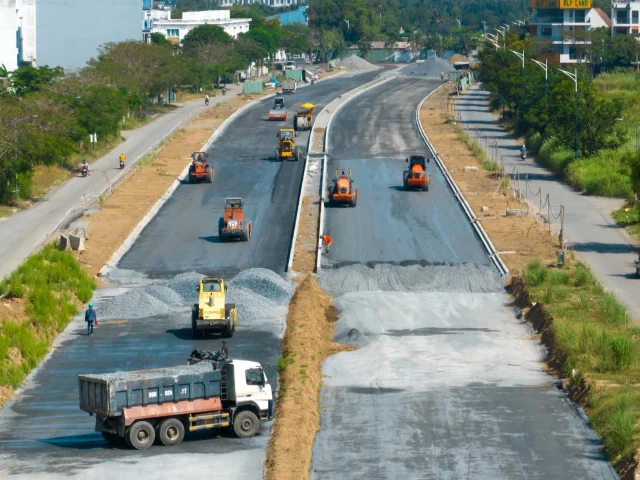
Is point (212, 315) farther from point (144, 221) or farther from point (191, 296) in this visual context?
point (144, 221)

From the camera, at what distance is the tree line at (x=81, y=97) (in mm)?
72312

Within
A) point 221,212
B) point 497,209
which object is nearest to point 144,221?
point 221,212

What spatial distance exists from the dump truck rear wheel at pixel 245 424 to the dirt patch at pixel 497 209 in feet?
81.8

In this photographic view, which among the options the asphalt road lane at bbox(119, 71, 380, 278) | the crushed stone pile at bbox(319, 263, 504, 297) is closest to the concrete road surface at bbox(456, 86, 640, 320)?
the crushed stone pile at bbox(319, 263, 504, 297)

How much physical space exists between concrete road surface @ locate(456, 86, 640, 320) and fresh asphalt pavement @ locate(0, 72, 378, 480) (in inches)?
595

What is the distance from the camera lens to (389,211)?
70.4 metres

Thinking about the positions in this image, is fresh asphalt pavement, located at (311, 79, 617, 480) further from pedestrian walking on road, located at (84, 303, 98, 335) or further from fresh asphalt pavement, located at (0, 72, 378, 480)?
pedestrian walking on road, located at (84, 303, 98, 335)

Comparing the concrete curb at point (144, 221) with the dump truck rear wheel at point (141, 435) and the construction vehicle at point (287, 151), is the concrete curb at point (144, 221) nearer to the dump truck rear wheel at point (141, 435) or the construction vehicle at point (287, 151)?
the construction vehicle at point (287, 151)

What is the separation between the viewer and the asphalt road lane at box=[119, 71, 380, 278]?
57.8m

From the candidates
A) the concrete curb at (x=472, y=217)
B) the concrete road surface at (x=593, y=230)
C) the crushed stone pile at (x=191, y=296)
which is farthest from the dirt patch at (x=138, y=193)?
the concrete road surface at (x=593, y=230)

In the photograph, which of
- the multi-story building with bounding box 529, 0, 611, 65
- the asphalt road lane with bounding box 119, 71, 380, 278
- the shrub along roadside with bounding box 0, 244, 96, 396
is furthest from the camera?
the multi-story building with bounding box 529, 0, 611, 65

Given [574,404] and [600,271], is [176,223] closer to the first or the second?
[600,271]

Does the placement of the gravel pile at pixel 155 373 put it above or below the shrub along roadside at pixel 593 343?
above

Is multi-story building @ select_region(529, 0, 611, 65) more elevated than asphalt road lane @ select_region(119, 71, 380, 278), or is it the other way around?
multi-story building @ select_region(529, 0, 611, 65)
